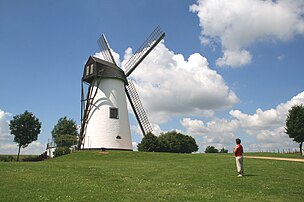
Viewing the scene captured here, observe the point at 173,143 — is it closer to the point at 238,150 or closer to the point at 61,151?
the point at 61,151

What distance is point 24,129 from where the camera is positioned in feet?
228

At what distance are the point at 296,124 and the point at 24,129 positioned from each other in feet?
194

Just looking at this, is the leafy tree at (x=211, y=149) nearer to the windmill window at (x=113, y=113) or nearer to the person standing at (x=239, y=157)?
the windmill window at (x=113, y=113)

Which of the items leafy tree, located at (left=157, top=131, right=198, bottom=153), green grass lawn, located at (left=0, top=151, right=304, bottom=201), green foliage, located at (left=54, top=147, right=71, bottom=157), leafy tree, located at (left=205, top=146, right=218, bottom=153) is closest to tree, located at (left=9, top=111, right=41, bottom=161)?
green foliage, located at (left=54, top=147, right=71, bottom=157)

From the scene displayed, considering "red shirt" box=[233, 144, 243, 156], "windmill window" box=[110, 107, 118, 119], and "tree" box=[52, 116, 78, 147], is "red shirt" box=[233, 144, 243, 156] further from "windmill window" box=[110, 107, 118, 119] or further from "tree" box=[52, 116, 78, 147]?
"tree" box=[52, 116, 78, 147]

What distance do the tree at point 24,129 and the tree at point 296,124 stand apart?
56350mm

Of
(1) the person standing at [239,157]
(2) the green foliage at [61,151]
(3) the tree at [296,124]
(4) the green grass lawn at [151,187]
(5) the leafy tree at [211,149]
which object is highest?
(3) the tree at [296,124]

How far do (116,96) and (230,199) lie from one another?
37069 millimetres

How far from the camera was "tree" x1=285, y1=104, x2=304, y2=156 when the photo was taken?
58.5 m

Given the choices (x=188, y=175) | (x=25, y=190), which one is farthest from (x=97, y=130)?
(x=25, y=190)

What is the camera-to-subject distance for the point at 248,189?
15.4 metres

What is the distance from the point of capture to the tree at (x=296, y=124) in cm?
5852

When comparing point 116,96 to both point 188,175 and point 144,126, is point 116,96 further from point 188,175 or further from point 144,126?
point 188,175

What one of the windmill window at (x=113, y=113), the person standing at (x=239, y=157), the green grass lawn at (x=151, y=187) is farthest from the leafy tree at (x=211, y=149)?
the person standing at (x=239, y=157)
